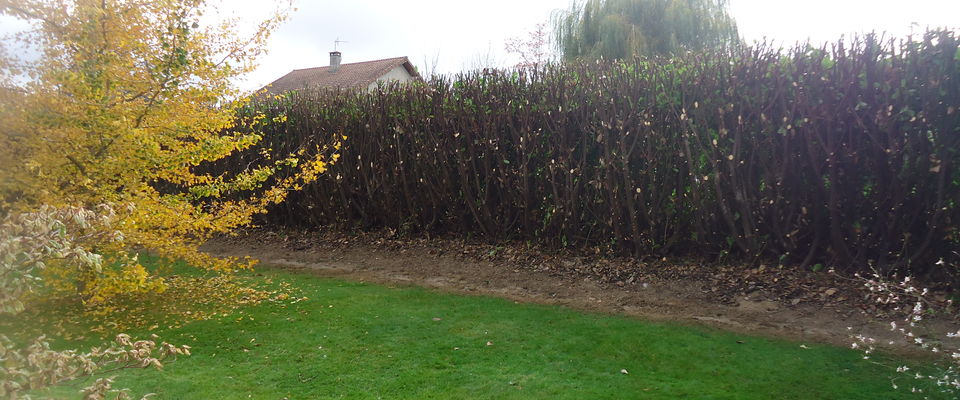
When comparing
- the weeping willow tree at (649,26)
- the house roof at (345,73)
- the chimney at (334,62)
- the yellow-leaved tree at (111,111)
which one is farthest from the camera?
the chimney at (334,62)

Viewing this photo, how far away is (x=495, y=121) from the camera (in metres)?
7.55

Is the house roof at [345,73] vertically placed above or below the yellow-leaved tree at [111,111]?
above

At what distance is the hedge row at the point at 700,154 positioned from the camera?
5.15m

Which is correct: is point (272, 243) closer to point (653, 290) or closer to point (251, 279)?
point (251, 279)

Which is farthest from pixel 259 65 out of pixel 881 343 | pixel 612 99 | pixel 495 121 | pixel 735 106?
pixel 881 343

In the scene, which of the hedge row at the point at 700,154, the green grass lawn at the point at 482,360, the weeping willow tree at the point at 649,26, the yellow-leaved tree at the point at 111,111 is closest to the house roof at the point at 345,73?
the weeping willow tree at the point at 649,26

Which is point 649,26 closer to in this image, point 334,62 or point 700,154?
point 700,154

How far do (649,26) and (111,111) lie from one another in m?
16.0

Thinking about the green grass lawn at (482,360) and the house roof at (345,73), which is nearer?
the green grass lawn at (482,360)

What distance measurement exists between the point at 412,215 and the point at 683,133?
161 inches

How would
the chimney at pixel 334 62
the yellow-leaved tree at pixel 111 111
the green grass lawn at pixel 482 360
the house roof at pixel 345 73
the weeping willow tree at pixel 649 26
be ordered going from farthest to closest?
the chimney at pixel 334 62 < the house roof at pixel 345 73 < the weeping willow tree at pixel 649 26 < the yellow-leaved tree at pixel 111 111 < the green grass lawn at pixel 482 360

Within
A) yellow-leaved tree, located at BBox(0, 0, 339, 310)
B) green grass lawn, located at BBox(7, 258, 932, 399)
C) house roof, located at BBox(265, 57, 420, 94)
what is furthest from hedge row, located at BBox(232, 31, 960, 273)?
house roof, located at BBox(265, 57, 420, 94)

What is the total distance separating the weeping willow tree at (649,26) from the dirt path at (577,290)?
11310 mm

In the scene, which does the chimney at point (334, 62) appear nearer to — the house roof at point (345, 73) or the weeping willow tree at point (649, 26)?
the house roof at point (345, 73)
